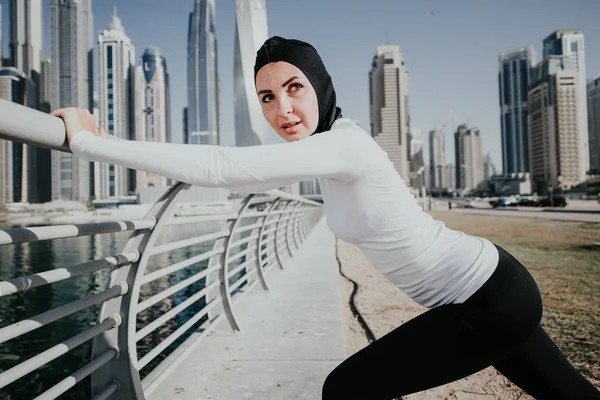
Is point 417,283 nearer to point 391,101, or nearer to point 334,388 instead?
point 334,388

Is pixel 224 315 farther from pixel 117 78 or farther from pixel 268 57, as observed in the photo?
pixel 117 78

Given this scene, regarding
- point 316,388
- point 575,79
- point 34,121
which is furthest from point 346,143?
point 575,79

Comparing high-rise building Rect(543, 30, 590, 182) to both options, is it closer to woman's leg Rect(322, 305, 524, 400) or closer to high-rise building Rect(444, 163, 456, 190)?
high-rise building Rect(444, 163, 456, 190)

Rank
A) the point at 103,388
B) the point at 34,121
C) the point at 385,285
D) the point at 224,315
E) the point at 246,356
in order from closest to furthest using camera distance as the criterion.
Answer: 1. the point at 34,121
2. the point at 103,388
3. the point at 246,356
4. the point at 224,315
5. the point at 385,285

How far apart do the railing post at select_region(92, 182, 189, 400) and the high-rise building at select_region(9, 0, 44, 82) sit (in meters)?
102

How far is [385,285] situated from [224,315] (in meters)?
3.29

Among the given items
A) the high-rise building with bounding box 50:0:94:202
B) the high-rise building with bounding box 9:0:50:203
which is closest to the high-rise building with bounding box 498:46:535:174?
the high-rise building with bounding box 50:0:94:202

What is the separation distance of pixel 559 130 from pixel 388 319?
402ft

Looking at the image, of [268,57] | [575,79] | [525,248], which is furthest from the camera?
[575,79]

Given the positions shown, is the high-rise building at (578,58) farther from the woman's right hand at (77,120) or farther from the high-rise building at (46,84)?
the woman's right hand at (77,120)

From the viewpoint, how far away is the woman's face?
1.22 meters

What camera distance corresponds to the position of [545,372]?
3.70 ft

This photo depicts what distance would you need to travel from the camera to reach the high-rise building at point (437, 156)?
174 m

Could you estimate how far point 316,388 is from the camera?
2.30 meters
